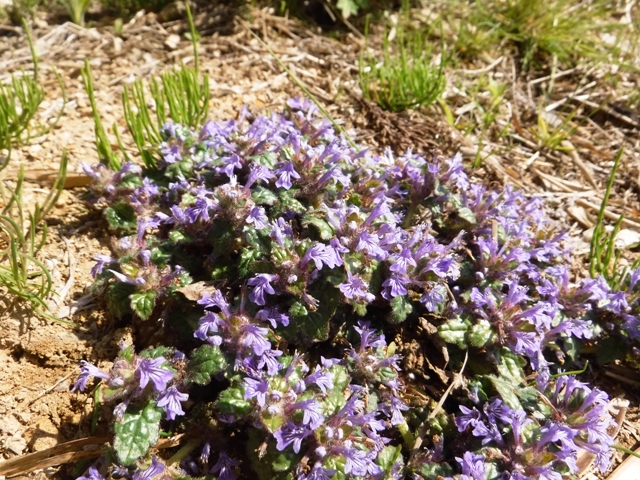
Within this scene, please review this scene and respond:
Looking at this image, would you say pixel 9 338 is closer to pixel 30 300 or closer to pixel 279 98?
pixel 30 300

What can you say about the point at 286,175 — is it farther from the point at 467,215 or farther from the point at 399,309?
the point at 467,215

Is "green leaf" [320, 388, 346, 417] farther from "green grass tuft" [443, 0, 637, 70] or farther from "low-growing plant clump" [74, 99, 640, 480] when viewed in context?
"green grass tuft" [443, 0, 637, 70]

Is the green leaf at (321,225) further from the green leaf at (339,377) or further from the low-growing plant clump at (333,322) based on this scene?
the green leaf at (339,377)

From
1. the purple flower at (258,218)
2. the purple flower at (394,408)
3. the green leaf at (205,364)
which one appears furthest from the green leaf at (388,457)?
the purple flower at (258,218)

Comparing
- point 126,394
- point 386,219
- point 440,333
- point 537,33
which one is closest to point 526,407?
point 440,333

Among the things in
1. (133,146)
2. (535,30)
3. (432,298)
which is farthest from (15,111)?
(535,30)
